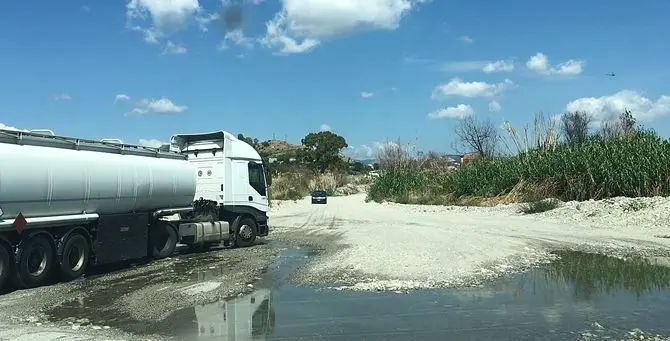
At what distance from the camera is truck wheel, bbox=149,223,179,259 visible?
720 inches

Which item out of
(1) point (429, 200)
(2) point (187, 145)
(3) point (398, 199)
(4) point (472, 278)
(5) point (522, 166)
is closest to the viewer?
(4) point (472, 278)

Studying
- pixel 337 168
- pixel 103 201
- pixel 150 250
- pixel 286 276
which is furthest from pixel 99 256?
pixel 337 168

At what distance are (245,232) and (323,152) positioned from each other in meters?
101

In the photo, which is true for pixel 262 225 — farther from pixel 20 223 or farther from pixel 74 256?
pixel 20 223

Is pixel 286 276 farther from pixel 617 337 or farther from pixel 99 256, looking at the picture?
pixel 617 337

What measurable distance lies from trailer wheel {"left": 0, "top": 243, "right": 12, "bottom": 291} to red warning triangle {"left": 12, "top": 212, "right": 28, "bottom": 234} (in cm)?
41

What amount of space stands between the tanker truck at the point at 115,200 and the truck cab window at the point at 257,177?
0.13ft

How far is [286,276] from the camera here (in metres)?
14.6

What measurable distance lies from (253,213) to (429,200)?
97.5 feet

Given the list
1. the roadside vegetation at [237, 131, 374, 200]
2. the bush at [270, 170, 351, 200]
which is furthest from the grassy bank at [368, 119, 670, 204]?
the roadside vegetation at [237, 131, 374, 200]

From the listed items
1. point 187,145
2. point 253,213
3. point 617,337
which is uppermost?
point 187,145

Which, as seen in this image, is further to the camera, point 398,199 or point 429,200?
point 398,199

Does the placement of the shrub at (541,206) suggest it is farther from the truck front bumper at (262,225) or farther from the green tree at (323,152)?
the green tree at (323,152)

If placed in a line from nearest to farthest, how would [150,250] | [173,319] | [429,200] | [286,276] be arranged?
[173,319]
[286,276]
[150,250]
[429,200]
